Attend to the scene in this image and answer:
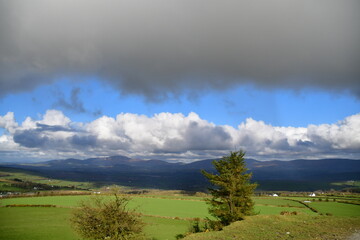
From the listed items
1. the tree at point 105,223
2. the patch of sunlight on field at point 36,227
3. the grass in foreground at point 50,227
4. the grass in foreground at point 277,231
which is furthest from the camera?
the grass in foreground at point 50,227

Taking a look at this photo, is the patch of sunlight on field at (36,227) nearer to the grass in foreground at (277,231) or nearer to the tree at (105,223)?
the tree at (105,223)

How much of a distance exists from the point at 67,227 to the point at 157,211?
3183cm

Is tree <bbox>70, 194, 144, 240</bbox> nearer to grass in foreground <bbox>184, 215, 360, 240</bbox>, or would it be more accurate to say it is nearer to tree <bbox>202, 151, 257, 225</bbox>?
grass in foreground <bbox>184, 215, 360, 240</bbox>

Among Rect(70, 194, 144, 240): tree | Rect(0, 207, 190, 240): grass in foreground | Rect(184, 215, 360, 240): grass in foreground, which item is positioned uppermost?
Rect(70, 194, 144, 240): tree

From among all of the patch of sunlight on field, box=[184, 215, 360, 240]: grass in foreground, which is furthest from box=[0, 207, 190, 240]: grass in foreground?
box=[184, 215, 360, 240]: grass in foreground

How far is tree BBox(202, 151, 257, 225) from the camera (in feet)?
122

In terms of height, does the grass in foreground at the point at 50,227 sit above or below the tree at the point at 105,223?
below

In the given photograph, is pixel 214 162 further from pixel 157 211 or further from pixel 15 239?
pixel 157 211

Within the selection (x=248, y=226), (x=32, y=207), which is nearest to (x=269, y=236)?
(x=248, y=226)

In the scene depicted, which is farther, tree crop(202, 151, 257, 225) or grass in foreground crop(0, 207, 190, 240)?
grass in foreground crop(0, 207, 190, 240)

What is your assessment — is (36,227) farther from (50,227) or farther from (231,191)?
(231,191)

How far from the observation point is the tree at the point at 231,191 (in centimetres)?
3712

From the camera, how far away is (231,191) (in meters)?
37.4

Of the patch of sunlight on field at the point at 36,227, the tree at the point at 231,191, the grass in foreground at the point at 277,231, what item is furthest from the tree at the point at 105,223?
the patch of sunlight on field at the point at 36,227
